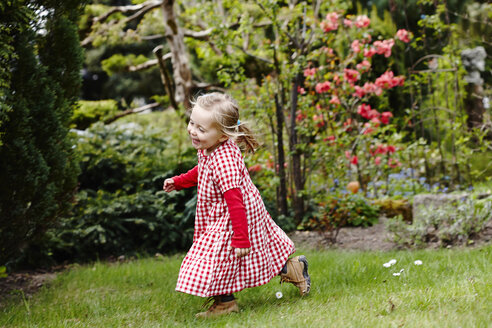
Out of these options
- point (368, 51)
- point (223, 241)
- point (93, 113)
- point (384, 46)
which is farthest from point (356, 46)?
point (93, 113)

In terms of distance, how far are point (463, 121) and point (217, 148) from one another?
4.25 m

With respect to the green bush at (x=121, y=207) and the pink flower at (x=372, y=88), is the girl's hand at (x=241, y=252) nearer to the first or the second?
the green bush at (x=121, y=207)

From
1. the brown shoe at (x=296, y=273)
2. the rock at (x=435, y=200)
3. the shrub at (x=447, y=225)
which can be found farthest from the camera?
the rock at (x=435, y=200)

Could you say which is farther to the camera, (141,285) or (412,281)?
(141,285)

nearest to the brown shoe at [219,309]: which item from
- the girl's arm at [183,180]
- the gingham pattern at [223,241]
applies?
the gingham pattern at [223,241]

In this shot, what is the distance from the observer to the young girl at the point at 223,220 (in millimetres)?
2625

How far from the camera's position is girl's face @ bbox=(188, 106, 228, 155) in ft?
8.81

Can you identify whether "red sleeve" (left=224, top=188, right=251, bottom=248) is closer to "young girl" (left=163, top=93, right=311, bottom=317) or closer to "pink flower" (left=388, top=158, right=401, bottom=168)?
"young girl" (left=163, top=93, right=311, bottom=317)

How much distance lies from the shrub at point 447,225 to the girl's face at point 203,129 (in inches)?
98.6

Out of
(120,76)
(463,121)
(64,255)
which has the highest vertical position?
(120,76)

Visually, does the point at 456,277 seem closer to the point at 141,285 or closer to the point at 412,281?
the point at 412,281

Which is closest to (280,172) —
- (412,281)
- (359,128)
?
(359,128)

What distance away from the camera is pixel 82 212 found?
509cm

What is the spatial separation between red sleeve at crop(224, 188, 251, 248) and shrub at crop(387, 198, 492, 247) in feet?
7.83
